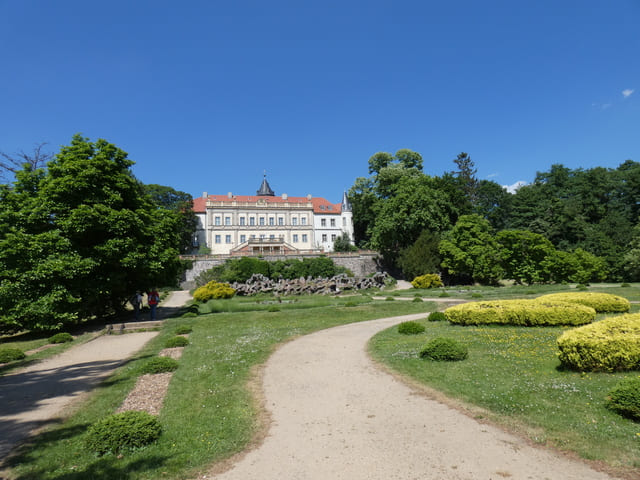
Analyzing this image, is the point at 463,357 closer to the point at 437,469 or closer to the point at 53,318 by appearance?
the point at 437,469

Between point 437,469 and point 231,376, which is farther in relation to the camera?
point 231,376

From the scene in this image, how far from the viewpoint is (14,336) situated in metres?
17.1

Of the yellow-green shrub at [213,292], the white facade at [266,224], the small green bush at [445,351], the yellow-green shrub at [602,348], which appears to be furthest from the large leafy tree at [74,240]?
the white facade at [266,224]

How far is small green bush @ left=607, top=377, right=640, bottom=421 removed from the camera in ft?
16.5

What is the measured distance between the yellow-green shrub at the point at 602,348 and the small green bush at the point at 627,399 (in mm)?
1613

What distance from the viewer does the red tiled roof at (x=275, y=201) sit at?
70.7 meters

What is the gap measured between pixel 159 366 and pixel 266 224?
209 ft

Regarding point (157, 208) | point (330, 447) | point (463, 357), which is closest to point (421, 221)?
point (157, 208)

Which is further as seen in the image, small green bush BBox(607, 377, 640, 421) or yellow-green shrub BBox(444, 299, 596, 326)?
yellow-green shrub BBox(444, 299, 596, 326)

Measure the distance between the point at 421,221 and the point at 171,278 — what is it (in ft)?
111

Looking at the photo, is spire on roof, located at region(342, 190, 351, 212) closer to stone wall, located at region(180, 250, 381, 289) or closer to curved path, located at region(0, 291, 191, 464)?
stone wall, located at region(180, 250, 381, 289)

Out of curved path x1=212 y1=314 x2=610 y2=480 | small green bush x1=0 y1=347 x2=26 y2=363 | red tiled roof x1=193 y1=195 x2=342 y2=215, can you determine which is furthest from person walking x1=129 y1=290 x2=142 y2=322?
red tiled roof x1=193 y1=195 x2=342 y2=215

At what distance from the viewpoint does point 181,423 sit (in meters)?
5.75

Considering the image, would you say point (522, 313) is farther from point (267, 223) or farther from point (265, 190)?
point (265, 190)
